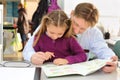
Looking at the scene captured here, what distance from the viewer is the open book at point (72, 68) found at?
0.99 m

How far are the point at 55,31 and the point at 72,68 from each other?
24 centimetres

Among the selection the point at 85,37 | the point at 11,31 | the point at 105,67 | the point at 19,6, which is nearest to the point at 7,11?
the point at 19,6

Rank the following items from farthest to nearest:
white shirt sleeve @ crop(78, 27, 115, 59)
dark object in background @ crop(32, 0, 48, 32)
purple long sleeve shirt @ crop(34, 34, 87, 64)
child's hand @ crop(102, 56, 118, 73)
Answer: dark object in background @ crop(32, 0, 48, 32) → white shirt sleeve @ crop(78, 27, 115, 59) → purple long sleeve shirt @ crop(34, 34, 87, 64) → child's hand @ crop(102, 56, 118, 73)

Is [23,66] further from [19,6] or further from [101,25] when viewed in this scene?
[19,6]

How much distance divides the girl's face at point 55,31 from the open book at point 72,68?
0.18 metres

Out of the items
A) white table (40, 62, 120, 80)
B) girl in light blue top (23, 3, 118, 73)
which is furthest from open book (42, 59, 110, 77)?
girl in light blue top (23, 3, 118, 73)

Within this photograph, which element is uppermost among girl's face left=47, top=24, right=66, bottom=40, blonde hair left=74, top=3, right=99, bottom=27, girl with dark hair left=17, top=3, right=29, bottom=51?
blonde hair left=74, top=3, right=99, bottom=27

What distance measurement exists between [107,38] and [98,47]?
4.04 ft

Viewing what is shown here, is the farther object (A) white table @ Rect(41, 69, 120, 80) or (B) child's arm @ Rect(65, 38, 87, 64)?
(B) child's arm @ Rect(65, 38, 87, 64)

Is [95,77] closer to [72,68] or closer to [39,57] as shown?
[72,68]

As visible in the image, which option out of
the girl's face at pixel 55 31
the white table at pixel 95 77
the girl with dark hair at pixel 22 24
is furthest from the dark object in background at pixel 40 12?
the white table at pixel 95 77

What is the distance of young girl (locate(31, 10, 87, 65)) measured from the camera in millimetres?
1220

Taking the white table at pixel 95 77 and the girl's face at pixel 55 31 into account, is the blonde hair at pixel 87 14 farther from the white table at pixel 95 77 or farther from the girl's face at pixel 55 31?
the white table at pixel 95 77

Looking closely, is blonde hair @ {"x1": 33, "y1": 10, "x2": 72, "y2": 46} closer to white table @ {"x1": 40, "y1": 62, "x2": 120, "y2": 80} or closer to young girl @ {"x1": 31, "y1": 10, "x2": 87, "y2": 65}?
young girl @ {"x1": 31, "y1": 10, "x2": 87, "y2": 65}
